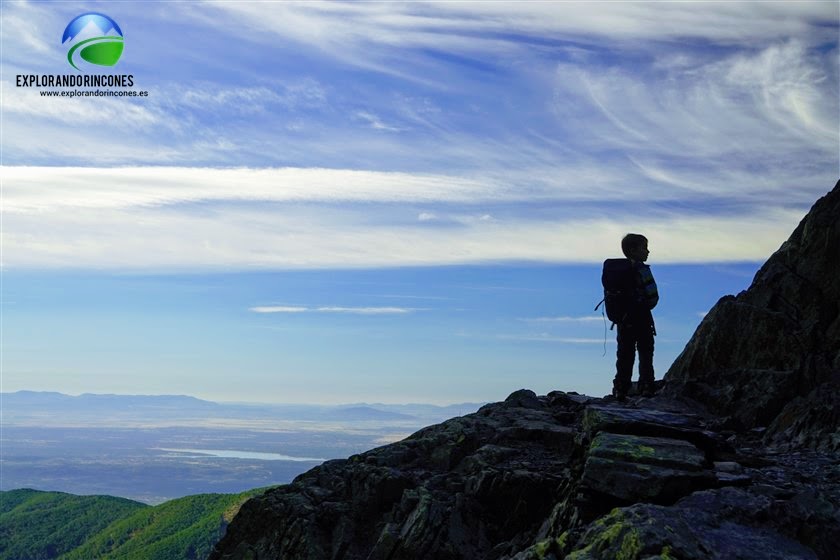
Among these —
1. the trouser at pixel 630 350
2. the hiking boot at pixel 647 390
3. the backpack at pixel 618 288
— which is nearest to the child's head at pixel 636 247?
the backpack at pixel 618 288

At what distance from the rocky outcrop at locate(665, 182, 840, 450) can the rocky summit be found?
52 mm

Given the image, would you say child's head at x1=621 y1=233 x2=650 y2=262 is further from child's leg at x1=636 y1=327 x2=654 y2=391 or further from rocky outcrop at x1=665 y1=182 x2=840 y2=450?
rocky outcrop at x1=665 y1=182 x2=840 y2=450

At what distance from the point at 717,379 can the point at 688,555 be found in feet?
54.7

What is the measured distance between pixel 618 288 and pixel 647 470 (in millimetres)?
10740

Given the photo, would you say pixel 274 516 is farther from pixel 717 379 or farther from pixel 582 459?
pixel 717 379

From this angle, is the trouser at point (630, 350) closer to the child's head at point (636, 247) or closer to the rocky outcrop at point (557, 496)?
Answer: the rocky outcrop at point (557, 496)

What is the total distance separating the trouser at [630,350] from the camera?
26.2m

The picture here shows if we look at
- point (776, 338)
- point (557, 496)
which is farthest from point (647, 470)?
point (776, 338)

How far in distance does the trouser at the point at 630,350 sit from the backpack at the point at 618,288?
1.93 feet

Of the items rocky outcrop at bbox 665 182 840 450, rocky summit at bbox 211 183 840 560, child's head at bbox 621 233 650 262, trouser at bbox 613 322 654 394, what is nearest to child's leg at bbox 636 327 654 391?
trouser at bbox 613 322 654 394

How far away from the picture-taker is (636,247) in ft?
84.7

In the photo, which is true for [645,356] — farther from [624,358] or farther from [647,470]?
[647,470]

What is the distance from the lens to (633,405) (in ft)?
85.6

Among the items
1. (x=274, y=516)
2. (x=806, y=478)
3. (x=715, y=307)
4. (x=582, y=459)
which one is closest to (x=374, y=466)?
(x=274, y=516)
